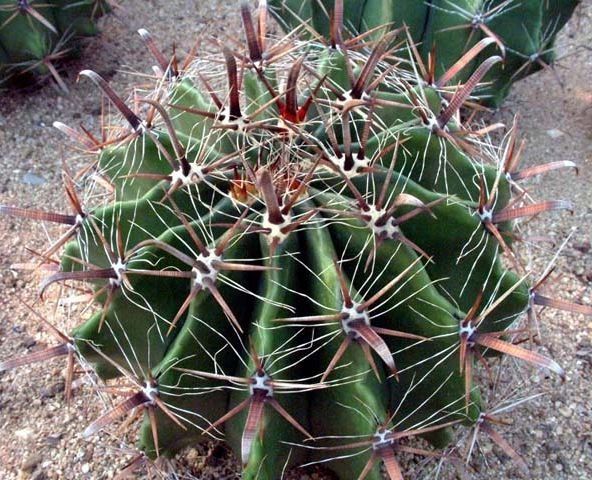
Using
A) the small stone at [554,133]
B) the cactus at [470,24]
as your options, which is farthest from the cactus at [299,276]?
the small stone at [554,133]

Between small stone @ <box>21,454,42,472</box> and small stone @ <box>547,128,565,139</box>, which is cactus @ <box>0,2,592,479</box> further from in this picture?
small stone @ <box>547,128,565,139</box>

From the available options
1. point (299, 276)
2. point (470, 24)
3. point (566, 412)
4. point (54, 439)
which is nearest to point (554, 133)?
point (470, 24)

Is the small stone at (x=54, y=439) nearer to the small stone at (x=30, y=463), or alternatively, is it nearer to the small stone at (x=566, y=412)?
the small stone at (x=30, y=463)

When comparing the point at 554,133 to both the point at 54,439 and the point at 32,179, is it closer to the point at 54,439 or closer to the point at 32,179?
the point at 32,179

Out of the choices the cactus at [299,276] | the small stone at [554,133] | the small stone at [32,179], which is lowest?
the small stone at [554,133]

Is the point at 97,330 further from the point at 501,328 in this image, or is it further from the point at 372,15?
the point at 372,15
